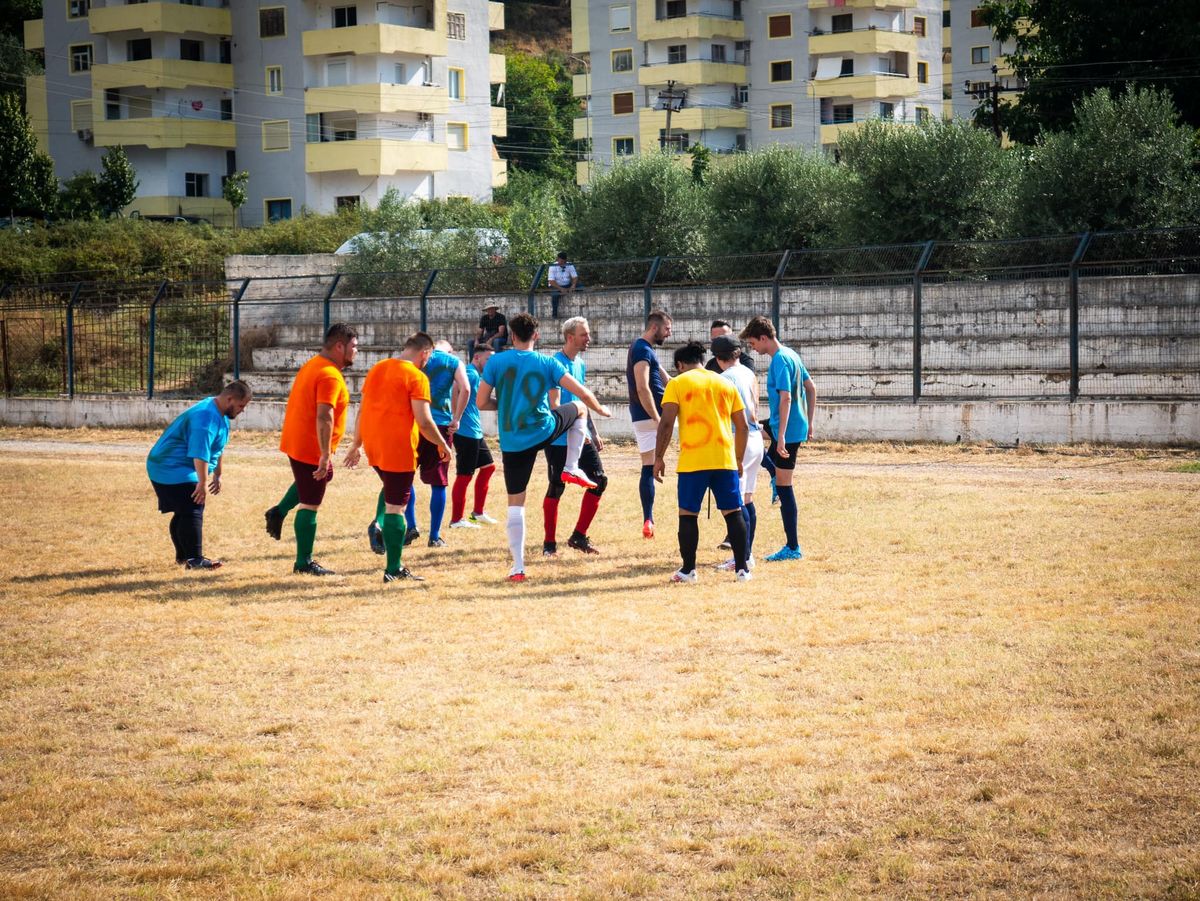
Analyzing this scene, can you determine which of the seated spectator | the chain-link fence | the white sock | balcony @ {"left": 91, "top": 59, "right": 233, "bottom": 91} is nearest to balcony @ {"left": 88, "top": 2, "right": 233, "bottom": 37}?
balcony @ {"left": 91, "top": 59, "right": 233, "bottom": 91}

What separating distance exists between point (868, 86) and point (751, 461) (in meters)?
59.6

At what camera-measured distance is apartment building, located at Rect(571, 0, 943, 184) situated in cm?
6712

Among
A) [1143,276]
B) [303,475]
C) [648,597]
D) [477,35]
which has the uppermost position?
[477,35]

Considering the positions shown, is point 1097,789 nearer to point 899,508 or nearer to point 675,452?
point 899,508

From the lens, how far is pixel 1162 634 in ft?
25.2

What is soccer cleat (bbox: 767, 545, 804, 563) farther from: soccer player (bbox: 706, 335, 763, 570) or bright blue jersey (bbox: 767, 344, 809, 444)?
bright blue jersey (bbox: 767, 344, 809, 444)

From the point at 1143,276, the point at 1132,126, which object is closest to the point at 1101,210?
the point at 1132,126

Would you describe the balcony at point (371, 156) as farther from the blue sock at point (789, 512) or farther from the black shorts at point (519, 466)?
the black shorts at point (519, 466)

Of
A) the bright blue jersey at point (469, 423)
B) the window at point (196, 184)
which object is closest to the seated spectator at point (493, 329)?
the bright blue jersey at point (469, 423)

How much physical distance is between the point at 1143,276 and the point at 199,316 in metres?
19.0

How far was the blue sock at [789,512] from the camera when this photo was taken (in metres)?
10.9

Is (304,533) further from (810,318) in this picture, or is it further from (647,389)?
(810,318)

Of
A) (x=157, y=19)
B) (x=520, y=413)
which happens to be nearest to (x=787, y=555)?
(x=520, y=413)

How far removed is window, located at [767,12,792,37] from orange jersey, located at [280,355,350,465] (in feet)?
208
